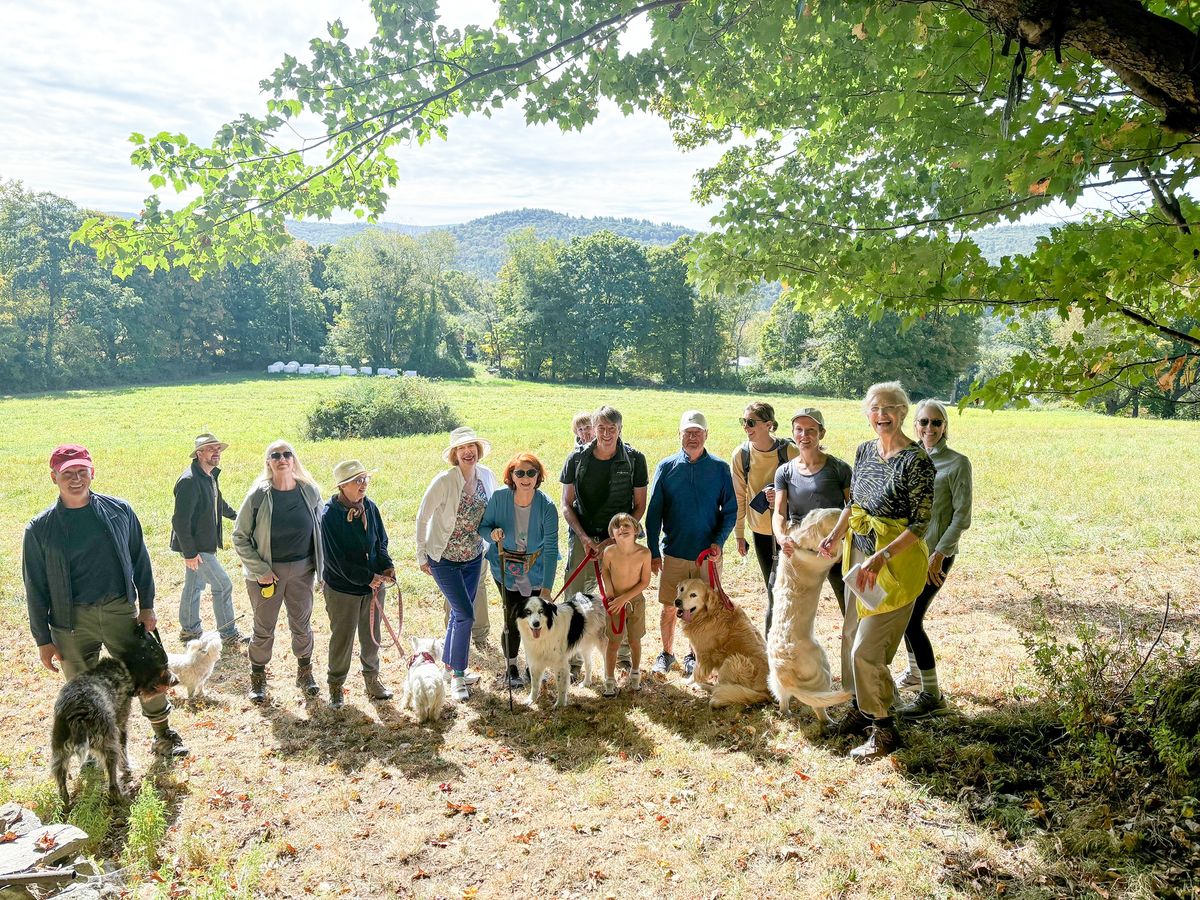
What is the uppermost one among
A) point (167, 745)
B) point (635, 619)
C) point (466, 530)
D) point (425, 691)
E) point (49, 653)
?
point (466, 530)

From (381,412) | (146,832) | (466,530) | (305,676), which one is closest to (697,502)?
(466,530)

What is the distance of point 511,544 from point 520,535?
110 mm

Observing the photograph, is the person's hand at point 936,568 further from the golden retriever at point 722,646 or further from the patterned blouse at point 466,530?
the patterned blouse at point 466,530

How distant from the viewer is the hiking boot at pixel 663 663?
602 centimetres

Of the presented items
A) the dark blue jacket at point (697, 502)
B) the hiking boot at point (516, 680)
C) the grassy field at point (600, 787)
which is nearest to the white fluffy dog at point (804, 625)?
the grassy field at point (600, 787)

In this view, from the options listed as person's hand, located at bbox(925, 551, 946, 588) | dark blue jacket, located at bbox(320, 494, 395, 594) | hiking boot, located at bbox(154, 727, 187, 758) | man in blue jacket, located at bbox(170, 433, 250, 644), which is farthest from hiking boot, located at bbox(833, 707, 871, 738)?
man in blue jacket, located at bbox(170, 433, 250, 644)

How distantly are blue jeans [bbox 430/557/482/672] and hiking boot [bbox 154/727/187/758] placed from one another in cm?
199

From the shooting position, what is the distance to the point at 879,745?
4.32m

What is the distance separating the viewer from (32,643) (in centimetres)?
698

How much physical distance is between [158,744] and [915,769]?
16.7ft

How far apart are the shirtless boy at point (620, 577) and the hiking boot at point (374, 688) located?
1.87 meters

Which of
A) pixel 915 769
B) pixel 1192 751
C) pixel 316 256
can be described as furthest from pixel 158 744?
pixel 316 256

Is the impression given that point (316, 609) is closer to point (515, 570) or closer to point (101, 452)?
point (515, 570)

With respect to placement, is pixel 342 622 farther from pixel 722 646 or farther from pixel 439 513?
pixel 722 646
